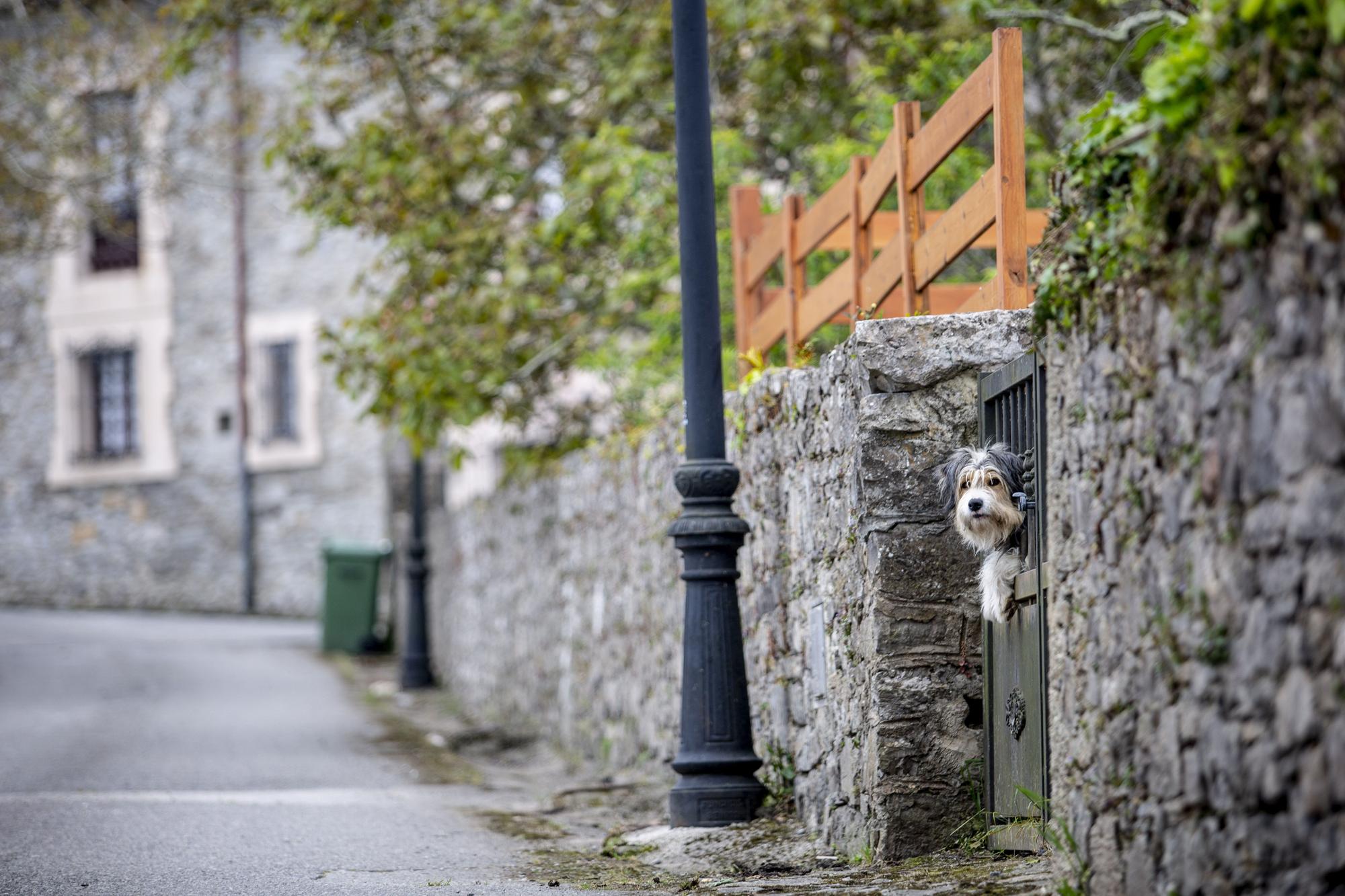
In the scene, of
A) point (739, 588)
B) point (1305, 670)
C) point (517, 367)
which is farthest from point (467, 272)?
point (1305, 670)

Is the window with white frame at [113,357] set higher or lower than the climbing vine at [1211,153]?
higher

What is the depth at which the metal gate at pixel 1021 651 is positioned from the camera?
5.75m

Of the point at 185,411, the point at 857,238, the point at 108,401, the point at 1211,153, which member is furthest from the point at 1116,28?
the point at 108,401

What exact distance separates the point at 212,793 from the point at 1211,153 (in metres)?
7.71

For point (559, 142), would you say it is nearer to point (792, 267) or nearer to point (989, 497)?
point (792, 267)

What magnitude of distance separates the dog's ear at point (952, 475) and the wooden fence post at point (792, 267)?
2940 mm

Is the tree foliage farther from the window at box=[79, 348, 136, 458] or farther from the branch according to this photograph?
the window at box=[79, 348, 136, 458]

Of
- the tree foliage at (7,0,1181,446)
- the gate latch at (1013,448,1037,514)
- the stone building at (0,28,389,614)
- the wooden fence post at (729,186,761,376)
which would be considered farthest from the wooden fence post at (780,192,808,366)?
the stone building at (0,28,389,614)

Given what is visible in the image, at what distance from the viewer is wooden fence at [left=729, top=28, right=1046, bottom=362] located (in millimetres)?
6680

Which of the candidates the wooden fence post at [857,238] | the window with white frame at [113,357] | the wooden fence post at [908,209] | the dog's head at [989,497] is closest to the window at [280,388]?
the window with white frame at [113,357]

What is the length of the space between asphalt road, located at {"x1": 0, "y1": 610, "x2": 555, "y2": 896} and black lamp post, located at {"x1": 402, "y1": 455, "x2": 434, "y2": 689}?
784mm

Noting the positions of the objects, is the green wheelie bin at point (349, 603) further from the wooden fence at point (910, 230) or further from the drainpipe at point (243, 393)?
the wooden fence at point (910, 230)

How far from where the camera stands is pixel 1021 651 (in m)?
6.00

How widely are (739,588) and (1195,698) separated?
4.88m
